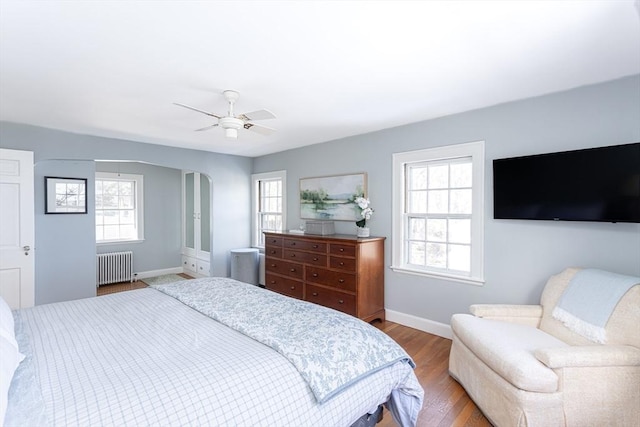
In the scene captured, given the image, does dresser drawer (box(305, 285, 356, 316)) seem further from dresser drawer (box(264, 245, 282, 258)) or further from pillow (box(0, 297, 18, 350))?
pillow (box(0, 297, 18, 350))

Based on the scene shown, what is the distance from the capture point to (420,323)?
350 centimetres

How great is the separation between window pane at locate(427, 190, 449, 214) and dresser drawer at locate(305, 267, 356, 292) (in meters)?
1.19

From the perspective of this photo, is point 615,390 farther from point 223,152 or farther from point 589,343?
point 223,152

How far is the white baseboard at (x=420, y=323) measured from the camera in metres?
3.30

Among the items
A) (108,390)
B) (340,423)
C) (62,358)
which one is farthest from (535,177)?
(62,358)

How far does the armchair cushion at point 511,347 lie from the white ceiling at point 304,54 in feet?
6.25

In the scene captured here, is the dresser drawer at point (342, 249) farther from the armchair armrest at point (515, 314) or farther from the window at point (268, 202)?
the window at point (268, 202)

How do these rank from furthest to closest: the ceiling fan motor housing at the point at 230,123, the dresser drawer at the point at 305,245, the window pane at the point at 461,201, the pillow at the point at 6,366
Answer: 1. the dresser drawer at the point at 305,245
2. the window pane at the point at 461,201
3. the ceiling fan motor housing at the point at 230,123
4. the pillow at the point at 6,366

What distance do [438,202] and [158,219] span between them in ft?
17.9

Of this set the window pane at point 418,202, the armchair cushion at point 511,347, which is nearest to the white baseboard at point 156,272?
the window pane at point 418,202

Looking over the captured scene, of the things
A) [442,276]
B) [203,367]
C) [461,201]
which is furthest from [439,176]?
[203,367]

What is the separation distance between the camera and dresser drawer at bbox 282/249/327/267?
12.5 ft

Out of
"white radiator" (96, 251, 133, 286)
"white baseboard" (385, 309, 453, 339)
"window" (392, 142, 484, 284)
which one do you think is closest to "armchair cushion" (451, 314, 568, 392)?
"window" (392, 142, 484, 284)

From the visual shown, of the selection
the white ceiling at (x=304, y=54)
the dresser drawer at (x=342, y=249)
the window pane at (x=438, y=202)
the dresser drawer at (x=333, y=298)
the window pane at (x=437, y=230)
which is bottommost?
the dresser drawer at (x=333, y=298)
